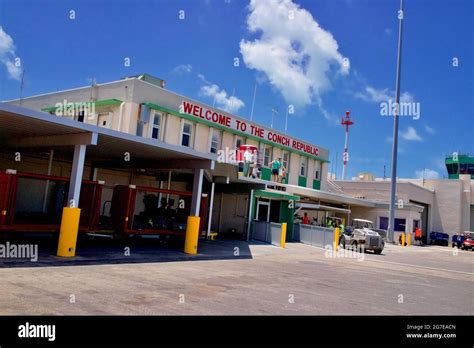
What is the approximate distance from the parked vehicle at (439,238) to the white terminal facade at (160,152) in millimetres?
19357

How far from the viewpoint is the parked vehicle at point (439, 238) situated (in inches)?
1975

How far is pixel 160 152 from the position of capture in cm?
1555

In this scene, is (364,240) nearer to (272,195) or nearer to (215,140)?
(272,195)

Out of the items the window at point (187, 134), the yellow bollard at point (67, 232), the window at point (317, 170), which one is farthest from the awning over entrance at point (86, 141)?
the window at point (317, 170)

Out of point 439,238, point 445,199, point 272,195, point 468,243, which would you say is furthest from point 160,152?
point 445,199

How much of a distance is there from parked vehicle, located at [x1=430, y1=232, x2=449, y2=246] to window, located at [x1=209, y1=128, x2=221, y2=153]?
3630 cm

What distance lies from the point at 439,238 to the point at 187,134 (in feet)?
129

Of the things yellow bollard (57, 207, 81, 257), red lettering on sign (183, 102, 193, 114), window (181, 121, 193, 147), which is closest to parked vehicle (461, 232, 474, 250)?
window (181, 121, 193, 147)

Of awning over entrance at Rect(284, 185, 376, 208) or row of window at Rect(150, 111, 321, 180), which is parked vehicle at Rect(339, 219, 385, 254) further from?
row of window at Rect(150, 111, 321, 180)

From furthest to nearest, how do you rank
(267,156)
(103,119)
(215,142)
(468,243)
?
1. (468,243)
2. (267,156)
3. (215,142)
4. (103,119)

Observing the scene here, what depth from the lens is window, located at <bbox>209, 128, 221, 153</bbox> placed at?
2678 centimetres
